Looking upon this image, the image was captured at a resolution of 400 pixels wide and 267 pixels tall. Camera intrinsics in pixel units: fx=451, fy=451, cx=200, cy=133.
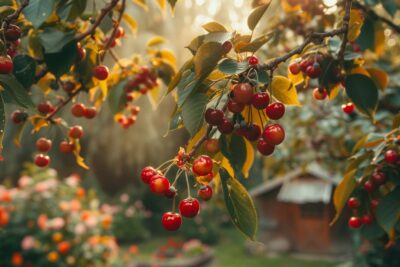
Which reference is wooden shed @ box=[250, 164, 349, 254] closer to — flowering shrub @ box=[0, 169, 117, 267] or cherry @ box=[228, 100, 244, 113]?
flowering shrub @ box=[0, 169, 117, 267]

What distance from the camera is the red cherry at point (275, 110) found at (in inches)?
38.3

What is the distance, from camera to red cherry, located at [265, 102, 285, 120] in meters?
0.97

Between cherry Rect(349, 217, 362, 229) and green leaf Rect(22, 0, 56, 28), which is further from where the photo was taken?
cherry Rect(349, 217, 362, 229)

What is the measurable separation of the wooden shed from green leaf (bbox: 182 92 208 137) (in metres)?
9.77

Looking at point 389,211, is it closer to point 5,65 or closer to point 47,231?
point 5,65

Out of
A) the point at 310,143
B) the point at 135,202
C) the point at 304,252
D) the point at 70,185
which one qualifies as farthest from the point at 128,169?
the point at 310,143

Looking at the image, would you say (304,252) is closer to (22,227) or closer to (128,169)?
(128,169)

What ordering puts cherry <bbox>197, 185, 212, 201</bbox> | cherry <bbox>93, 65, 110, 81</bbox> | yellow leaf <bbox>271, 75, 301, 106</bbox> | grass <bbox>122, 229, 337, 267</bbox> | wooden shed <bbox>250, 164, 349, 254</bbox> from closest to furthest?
cherry <bbox>197, 185, 212, 201</bbox> → yellow leaf <bbox>271, 75, 301, 106</bbox> → cherry <bbox>93, 65, 110, 81</bbox> → grass <bbox>122, 229, 337, 267</bbox> → wooden shed <bbox>250, 164, 349, 254</bbox>

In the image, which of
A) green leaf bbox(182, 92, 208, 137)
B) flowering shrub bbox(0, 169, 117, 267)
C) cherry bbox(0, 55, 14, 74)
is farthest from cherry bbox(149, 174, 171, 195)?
flowering shrub bbox(0, 169, 117, 267)

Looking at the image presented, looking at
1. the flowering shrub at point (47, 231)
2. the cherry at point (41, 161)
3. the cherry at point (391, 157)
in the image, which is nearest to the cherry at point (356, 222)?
the cherry at point (391, 157)

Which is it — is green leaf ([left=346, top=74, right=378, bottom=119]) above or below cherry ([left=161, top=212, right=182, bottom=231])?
above

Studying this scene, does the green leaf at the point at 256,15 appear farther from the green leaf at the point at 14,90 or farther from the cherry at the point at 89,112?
the cherry at the point at 89,112

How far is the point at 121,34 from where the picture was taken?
1626mm

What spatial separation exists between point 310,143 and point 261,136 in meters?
2.53
